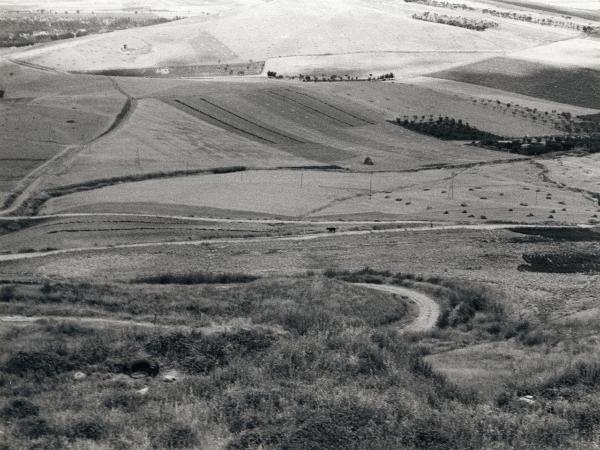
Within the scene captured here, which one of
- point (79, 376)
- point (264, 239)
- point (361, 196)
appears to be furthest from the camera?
point (361, 196)

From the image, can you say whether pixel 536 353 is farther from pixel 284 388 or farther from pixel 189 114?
pixel 189 114

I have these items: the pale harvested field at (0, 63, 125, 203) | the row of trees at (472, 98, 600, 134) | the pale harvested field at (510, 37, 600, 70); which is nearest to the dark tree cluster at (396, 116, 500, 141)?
the row of trees at (472, 98, 600, 134)

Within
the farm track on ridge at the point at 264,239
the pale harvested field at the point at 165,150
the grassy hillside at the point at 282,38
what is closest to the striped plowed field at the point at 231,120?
the pale harvested field at the point at 165,150

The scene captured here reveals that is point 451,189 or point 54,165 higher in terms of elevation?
point 54,165

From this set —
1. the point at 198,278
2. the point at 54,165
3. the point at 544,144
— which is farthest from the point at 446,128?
the point at 198,278

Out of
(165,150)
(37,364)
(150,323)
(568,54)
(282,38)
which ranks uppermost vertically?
(282,38)

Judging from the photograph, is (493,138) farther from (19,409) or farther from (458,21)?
(19,409)

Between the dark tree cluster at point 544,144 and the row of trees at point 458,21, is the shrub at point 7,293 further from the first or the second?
the row of trees at point 458,21

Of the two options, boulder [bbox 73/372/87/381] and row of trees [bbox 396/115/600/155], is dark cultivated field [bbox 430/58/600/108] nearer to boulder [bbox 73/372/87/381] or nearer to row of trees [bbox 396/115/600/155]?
row of trees [bbox 396/115/600/155]
